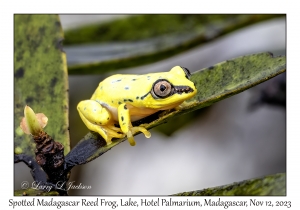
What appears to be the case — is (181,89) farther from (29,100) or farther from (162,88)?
(29,100)

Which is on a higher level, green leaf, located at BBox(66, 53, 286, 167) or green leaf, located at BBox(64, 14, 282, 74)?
green leaf, located at BBox(64, 14, 282, 74)

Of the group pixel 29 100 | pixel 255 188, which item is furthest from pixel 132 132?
pixel 255 188

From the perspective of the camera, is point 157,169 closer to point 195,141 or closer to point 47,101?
point 195,141

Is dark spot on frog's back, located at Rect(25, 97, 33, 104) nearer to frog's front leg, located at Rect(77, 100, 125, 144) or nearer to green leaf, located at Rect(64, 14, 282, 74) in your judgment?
frog's front leg, located at Rect(77, 100, 125, 144)

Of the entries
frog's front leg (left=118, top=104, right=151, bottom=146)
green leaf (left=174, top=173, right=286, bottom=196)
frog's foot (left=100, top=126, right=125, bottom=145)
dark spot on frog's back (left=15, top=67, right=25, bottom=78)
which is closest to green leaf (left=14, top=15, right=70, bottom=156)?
dark spot on frog's back (left=15, top=67, right=25, bottom=78)
